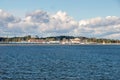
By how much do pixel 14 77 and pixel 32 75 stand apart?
13.9 ft

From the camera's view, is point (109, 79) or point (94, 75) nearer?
point (109, 79)

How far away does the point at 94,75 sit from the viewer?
209 feet

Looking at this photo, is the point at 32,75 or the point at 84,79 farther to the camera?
the point at 32,75

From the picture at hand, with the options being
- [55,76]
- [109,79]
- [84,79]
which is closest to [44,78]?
[55,76]

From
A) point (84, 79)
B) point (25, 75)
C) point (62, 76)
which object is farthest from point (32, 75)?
point (84, 79)

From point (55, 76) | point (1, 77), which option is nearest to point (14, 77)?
point (1, 77)

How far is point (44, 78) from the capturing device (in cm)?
5900

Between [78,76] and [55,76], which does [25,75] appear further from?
[78,76]

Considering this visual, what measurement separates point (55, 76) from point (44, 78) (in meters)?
3.18

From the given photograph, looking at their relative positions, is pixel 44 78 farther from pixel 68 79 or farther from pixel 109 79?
pixel 109 79

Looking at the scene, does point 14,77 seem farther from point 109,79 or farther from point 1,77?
point 109,79

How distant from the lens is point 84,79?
2306 inches

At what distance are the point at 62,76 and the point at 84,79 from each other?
4857mm

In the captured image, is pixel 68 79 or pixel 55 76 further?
pixel 55 76
